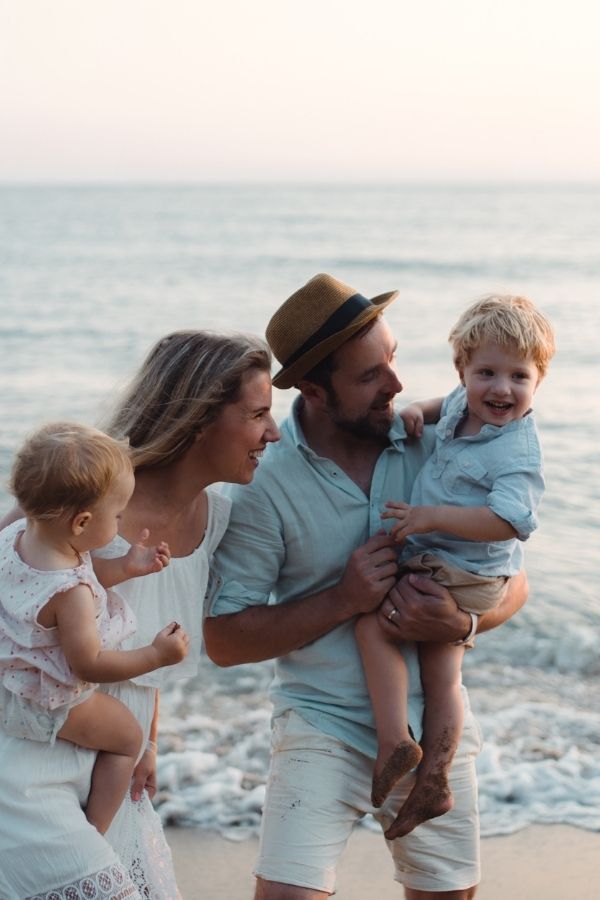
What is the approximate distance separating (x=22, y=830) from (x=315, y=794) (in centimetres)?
89

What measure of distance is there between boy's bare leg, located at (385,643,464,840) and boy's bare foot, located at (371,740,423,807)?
113 mm

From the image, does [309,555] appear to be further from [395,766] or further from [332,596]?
[395,766]

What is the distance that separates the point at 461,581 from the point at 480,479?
0.29m

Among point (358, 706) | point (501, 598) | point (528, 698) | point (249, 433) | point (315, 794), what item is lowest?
point (528, 698)

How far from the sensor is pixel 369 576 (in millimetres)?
3068

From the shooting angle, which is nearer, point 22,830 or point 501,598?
point 22,830

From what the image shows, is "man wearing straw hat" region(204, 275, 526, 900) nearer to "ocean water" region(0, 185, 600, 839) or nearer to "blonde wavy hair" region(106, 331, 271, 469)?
"blonde wavy hair" region(106, 331, 271, 469)

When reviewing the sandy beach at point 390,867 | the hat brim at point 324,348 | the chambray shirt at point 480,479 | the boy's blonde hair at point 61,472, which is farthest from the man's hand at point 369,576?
the sandy beach at point 390,867

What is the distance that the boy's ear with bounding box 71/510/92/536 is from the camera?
2377mm

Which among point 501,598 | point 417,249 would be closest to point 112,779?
point 501,598

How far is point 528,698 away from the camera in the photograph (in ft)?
19.3

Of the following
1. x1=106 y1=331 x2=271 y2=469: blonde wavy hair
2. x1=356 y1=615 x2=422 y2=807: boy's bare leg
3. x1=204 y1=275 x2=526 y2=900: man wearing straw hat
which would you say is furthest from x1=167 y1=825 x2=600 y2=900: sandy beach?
x1=106 y1=331 x2=271 y2=469: blonde wavy hair

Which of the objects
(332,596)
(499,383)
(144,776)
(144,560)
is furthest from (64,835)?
(499,383)

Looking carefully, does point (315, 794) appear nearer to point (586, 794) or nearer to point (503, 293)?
point (503, 293)
